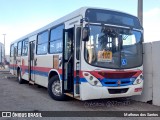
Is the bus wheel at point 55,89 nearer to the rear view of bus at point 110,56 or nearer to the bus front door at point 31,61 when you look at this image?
the rear view of bus at point 110,56

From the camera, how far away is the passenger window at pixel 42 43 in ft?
37.7

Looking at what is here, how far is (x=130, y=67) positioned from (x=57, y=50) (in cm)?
295

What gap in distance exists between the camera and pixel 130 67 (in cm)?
866

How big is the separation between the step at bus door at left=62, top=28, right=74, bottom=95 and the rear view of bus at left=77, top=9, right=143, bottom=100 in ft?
3.18

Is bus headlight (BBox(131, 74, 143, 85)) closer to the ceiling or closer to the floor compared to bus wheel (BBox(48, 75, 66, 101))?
closer to the ceiling

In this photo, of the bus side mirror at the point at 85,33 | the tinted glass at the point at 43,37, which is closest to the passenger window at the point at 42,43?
the tinted glass at the point at 43,37

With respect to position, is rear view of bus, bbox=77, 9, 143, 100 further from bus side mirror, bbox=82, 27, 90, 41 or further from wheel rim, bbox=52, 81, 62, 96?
wheel rim, bbox=52, 81, 62, 96

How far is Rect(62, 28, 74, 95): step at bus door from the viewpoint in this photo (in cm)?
884

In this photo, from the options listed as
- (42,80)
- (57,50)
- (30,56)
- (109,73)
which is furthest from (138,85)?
(30,56)

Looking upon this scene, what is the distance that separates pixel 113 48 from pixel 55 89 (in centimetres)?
303

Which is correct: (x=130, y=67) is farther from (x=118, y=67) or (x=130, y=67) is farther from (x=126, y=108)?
(x=126, y=108)

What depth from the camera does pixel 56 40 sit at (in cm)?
1022

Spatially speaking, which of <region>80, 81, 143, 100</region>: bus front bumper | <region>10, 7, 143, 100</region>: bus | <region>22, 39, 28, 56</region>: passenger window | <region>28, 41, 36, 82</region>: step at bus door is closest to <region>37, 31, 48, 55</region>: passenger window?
<region>28, 41, 36, 82</region>: step at bus door

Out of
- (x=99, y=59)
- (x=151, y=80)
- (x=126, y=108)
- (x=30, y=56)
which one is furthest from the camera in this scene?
(x=30, y=56)
